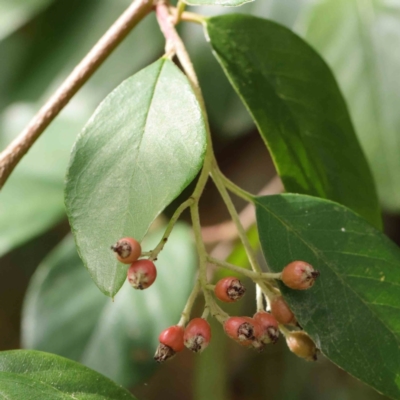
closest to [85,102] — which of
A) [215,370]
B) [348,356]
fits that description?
[215,370]

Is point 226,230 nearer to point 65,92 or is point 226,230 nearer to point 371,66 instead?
point 371,66

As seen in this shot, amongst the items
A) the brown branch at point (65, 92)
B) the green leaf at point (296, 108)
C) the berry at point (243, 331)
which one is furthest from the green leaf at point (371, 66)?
the berry at point (243, 331)

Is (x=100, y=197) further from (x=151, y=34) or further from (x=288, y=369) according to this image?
(x=288, y=369)

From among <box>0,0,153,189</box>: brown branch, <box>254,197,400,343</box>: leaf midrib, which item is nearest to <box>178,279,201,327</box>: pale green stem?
<box>254,197,400,343</box>: leaf midrib

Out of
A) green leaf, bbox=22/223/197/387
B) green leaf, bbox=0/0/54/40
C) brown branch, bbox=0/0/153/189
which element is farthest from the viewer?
green leaf, bbox=0/0/54/40

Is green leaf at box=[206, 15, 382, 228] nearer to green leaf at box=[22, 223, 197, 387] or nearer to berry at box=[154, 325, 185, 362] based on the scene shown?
berry at box=[154, 325, 185, 362]

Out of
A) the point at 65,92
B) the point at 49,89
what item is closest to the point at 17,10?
the point at 49,89
